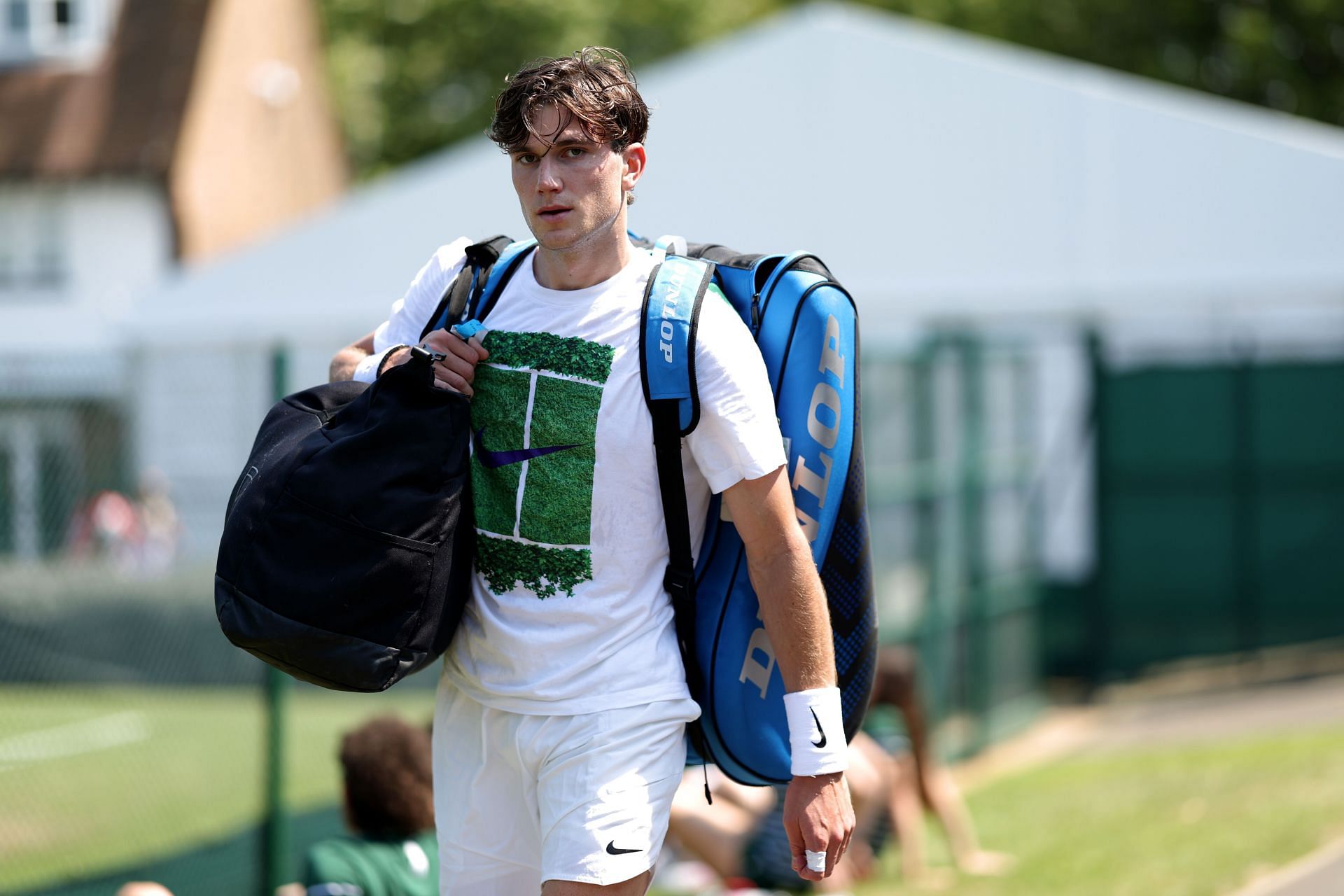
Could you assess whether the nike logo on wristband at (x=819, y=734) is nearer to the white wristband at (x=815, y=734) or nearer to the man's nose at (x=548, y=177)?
the white wristband at (x=815, y=734)

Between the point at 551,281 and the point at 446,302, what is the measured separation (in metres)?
0.27

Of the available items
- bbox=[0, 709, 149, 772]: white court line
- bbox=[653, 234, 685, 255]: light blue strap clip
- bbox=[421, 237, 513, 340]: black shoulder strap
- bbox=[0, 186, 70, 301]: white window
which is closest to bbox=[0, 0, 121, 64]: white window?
bbox=[0, 186, 70, 301]: white window

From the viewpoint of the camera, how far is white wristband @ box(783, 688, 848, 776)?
2.73m

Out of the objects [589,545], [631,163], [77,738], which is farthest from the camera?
[77,738]

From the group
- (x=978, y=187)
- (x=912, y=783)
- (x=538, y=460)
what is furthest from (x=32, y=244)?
(x=538, y=460)

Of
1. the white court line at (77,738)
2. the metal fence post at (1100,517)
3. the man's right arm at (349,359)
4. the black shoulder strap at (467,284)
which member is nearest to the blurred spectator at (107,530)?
the white court line at (77,738)

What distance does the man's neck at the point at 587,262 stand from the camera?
2812 millimetres

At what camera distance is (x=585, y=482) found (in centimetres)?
278

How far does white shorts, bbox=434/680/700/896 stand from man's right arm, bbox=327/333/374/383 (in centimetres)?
65

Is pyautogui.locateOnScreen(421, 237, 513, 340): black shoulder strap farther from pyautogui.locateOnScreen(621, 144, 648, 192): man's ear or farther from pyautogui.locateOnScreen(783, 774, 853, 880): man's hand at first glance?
pyautogui.locateOnScreen(783, 774, 853, 880): man's hand

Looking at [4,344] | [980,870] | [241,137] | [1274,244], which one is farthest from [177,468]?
[241,137]

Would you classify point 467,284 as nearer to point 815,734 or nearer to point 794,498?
point 794,498

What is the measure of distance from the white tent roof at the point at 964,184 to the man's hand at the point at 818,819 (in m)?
11.0

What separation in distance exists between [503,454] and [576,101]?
654 millimetres
